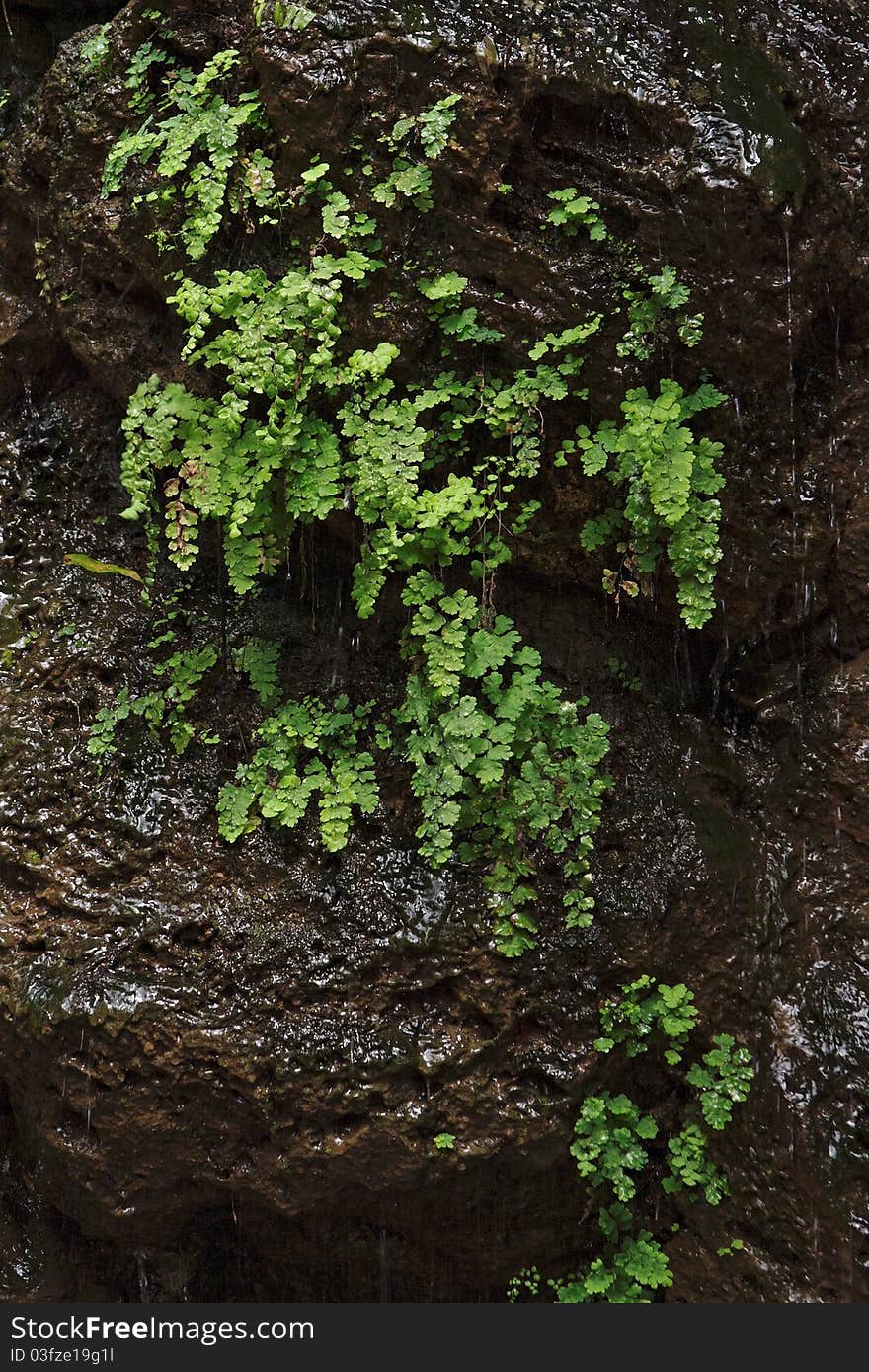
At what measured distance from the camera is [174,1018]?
395cm

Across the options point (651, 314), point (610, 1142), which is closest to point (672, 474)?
point (651, 314)

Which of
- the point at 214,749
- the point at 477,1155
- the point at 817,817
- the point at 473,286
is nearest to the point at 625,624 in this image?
the point at 817,817

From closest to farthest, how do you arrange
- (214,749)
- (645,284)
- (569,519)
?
(645,284)
(569,519)
(214,749)

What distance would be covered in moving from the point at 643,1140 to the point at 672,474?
2663mm

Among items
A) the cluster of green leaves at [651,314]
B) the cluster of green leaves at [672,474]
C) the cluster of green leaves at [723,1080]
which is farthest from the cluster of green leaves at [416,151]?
the cluster of green leaves at [723,1080]

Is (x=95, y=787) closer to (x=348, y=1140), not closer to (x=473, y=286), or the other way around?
(x=348, y=1140)

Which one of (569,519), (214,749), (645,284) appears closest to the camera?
(645,284)

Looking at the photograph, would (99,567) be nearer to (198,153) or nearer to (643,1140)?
(198,153)

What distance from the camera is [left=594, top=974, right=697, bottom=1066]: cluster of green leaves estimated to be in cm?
411

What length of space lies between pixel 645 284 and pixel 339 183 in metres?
1.21

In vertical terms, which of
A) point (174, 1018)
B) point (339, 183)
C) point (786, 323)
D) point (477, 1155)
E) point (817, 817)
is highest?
point (339, 183)

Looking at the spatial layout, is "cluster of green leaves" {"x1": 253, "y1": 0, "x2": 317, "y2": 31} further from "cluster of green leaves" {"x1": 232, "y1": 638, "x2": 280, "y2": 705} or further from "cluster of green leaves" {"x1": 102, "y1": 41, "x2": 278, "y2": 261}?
"cluster of green leaves" {"x1": 232, "y1": 638, "x2": 280, "y2": 705}

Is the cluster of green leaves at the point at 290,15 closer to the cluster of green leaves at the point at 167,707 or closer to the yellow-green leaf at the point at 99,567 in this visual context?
the yellow-green leaf at the point at 99,567

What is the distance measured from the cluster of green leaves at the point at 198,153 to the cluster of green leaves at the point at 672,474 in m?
1.57
